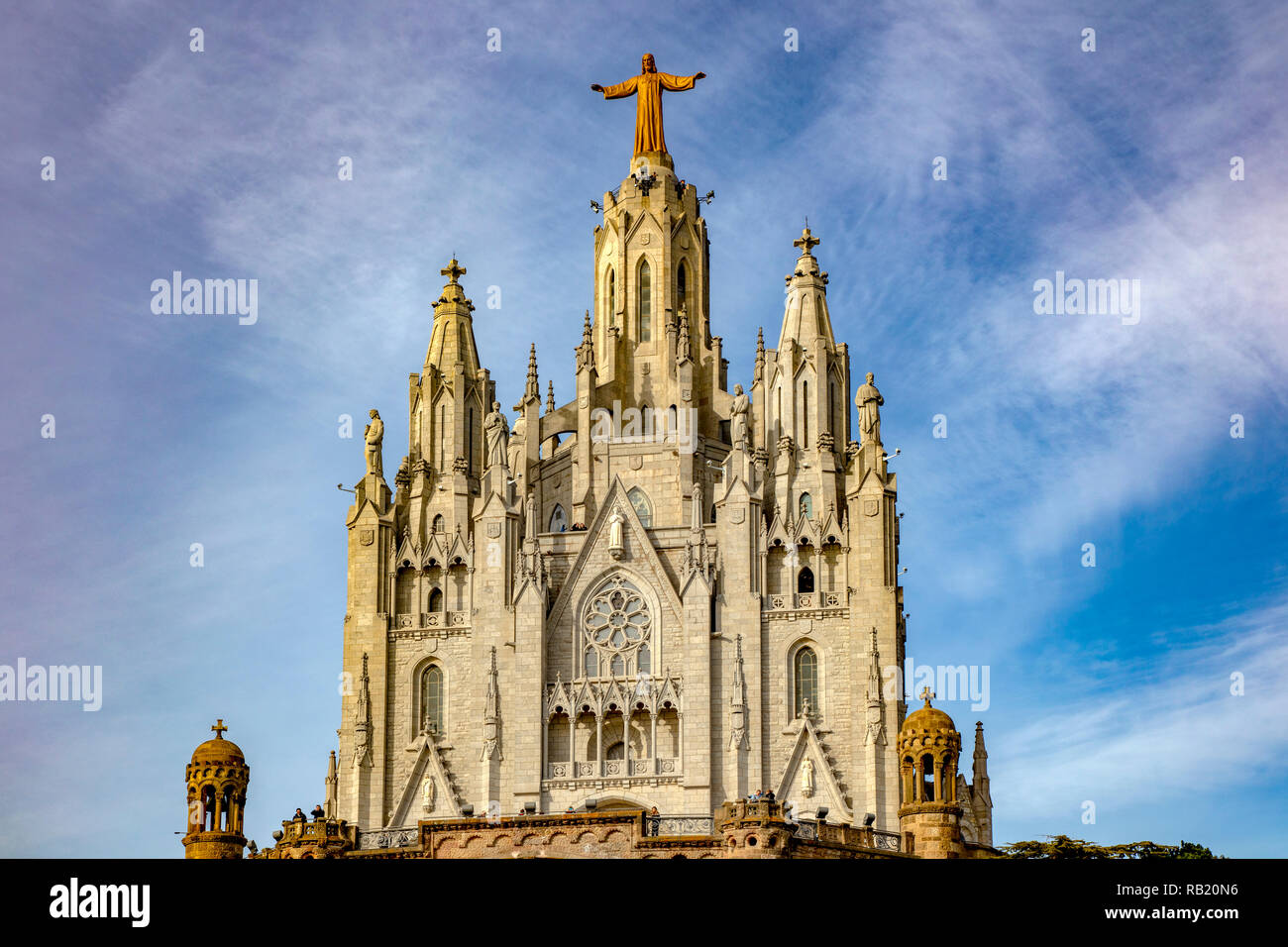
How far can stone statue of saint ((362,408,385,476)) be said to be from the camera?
91188 millimetres

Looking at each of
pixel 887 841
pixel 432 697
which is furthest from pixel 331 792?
pixel 887 841

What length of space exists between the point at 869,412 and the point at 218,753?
31.2 m

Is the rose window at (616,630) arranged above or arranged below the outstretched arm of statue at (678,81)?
below

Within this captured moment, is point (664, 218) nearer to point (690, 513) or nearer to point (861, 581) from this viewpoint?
point (690, 513)

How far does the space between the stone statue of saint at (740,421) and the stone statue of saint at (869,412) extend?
4471 millimetres

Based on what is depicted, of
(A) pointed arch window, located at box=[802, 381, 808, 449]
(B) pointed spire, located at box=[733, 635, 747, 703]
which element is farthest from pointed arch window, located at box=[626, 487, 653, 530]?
(B) pointed spire, located at box=[733, 635, 747, 703]

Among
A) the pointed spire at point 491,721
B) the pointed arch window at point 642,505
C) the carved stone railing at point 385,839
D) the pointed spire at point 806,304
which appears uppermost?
the pointed spire at point 806,304

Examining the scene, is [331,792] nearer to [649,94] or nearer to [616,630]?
[616,630]

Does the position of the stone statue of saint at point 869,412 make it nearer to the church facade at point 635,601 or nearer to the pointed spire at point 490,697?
the church facade at point 635,601

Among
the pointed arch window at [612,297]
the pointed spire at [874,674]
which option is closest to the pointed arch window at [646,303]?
the pointed arch window at [612,297]

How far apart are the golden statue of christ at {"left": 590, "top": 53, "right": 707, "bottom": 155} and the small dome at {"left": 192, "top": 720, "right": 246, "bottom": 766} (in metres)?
39.8

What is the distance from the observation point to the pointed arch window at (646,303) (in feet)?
314
